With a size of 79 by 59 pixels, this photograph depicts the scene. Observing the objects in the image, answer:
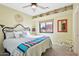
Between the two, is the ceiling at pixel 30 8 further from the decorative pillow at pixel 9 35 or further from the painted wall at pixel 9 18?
the decorative pillow at pixel 9 35

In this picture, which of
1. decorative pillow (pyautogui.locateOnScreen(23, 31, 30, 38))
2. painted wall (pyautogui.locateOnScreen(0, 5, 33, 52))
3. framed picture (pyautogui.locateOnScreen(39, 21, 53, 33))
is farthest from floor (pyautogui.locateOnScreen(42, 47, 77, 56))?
painted wall (pyautogui.locateOnScreen(0, 5, 33, 52))

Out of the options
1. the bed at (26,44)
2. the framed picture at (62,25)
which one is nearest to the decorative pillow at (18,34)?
the bed at (26,44)

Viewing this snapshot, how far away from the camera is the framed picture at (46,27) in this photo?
2056 mm

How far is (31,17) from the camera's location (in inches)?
80.5

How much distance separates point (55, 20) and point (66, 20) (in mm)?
219

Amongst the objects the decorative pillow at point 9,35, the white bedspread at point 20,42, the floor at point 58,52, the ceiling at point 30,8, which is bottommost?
Result: the floor at point 58,52

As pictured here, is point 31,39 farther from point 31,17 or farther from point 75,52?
point 75,52

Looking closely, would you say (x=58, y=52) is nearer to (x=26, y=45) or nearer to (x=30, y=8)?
(x=26, y=45)

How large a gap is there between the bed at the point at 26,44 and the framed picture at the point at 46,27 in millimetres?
134

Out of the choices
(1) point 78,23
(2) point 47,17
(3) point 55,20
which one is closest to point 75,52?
(1) point 78,23

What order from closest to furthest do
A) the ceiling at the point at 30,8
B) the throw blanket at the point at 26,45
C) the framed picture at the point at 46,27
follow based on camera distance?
the throw blanket at the point at 26,45, the ceiling at the point at 30,8, the framed picture at the point at 46,27

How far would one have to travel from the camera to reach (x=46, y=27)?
2094mm

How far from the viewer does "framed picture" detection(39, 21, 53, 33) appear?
6.75 feet

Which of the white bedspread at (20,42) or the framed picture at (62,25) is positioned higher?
the framed picture at (62,25)
